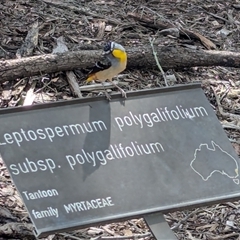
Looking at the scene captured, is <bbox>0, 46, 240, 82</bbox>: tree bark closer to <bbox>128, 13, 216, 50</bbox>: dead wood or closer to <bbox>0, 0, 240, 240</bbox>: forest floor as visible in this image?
<bbox>0, 0, 240, 240</bbox>: forest floor

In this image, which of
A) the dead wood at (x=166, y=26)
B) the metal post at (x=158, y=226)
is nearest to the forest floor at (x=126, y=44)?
the dead wood at (x=166, y=26)

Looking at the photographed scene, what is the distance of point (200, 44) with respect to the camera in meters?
7.01

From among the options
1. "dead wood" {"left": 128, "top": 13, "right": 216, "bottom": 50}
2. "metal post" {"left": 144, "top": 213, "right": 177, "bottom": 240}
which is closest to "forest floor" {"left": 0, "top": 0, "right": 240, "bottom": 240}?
"dead wood" {"left": 128, "top": 13, "right": 216, "bottom": 50}

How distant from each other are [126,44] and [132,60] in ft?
2.03

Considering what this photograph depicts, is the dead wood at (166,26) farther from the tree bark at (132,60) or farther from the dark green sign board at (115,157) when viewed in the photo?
the dark green sign board at (115,157)

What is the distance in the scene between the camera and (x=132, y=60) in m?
6.11

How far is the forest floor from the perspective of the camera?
4480 mm

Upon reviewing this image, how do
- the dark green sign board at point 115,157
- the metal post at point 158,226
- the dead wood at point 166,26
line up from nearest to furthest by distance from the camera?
the dark green sign board at point 115,157, the metal post at point 158,226, the dead wood at point 166,26

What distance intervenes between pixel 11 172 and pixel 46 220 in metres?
0.31

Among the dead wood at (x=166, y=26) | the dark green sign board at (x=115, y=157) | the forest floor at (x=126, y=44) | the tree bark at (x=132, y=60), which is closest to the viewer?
the dark green sign board at (x=115, y=157)

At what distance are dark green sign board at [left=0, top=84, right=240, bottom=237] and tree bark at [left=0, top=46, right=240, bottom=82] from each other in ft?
6.91

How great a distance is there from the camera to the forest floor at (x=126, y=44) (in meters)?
4.48

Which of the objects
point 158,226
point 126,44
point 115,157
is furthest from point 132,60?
point 158,226

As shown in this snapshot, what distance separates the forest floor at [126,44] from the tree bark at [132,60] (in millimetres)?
152
